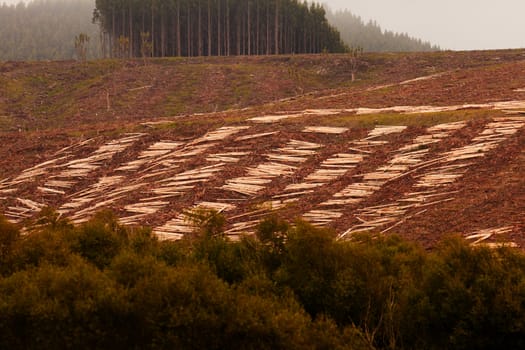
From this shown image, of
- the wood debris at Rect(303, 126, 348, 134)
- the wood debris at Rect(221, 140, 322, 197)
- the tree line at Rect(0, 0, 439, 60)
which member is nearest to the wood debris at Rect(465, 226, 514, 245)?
the wood debris at Rect(221, 140, 322, 197)

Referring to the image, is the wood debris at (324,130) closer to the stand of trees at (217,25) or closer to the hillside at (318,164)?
the hillside at (318,164)

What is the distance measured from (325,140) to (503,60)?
109 feet

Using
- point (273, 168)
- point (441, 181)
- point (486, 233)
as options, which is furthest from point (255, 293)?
point (273, 168)

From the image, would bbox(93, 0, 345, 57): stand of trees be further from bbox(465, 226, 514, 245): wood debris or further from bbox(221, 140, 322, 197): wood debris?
bbox(465, 226, 514, 245): wood debris

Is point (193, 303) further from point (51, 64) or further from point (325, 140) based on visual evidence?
point (51, 64)

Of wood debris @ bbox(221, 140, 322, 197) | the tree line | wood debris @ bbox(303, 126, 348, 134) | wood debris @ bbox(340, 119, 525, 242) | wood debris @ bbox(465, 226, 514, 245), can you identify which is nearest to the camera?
wood debris @ bbox(465, 226, 514, 245)

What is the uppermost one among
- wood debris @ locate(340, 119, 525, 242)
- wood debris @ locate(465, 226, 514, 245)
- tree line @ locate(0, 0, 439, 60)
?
tree line @ locate(0, 0, 439, 60)

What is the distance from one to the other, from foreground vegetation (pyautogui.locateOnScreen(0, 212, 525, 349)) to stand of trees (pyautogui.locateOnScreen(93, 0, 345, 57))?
8353cm

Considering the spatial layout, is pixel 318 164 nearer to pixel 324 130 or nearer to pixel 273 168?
pixel 273 168

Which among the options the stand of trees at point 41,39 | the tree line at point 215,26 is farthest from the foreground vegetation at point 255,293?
the stand of trees at point 41,39

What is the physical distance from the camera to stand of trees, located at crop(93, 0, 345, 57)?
9612cm

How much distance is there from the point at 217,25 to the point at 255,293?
3670 inches

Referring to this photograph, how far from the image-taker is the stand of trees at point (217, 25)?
96.1m

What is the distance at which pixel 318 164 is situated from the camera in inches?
1019
